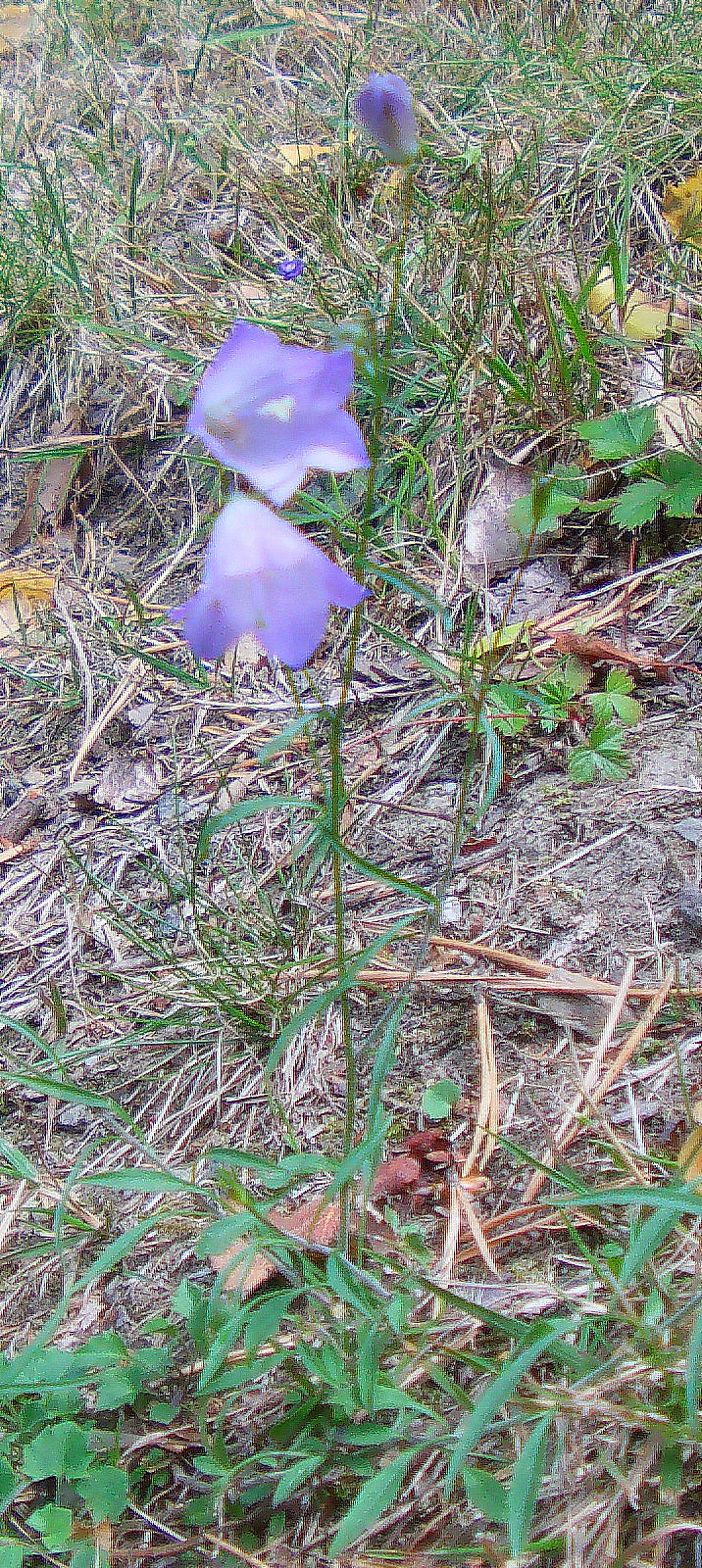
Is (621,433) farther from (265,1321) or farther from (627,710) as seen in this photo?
(265,1321)

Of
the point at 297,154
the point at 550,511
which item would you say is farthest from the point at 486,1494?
the point at 297,154

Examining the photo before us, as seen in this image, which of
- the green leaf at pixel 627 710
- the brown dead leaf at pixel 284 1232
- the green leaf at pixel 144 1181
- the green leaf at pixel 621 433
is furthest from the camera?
the green leaf at pixel 621 433

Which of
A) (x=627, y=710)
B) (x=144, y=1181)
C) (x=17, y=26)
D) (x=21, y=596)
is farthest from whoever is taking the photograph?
(x=17, y=26)

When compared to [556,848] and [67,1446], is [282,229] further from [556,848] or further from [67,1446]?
[67,1446]

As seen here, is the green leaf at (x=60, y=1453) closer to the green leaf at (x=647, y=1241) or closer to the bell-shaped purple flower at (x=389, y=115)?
the green leaf at (x=647, y=1241)

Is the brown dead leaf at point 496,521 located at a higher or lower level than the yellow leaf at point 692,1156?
higher

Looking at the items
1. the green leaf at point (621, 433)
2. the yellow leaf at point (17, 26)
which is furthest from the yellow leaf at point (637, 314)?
the yellow leaf at point (17, 26)

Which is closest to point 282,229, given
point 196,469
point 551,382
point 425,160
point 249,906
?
point 425,160
